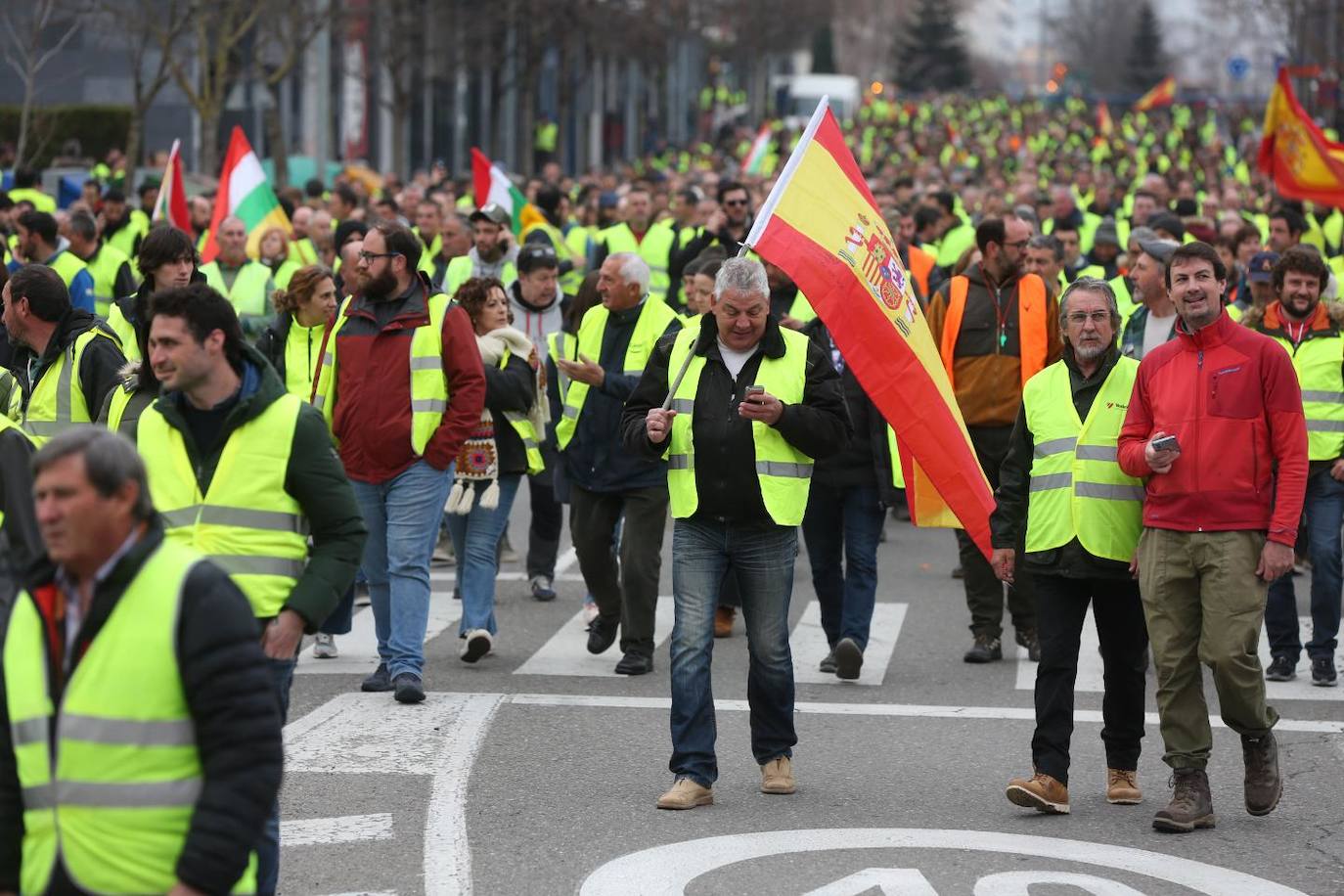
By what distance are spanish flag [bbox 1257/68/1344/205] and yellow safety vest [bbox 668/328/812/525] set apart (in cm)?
1317

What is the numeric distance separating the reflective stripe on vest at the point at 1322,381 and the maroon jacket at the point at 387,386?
13.0ft

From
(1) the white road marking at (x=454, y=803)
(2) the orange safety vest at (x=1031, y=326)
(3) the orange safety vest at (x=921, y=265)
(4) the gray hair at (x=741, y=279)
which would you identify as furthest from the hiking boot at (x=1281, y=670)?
(3) the orange safety vest at (x=921, y=265)

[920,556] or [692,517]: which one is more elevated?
[692,517]

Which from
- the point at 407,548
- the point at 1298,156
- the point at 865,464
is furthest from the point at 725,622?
the point at 1298,156

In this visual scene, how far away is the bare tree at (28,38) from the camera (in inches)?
1249

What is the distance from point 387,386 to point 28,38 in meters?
30.5

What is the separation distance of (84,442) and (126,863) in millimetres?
799

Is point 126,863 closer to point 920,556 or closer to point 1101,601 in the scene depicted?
point 1101,601

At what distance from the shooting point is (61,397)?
815cm

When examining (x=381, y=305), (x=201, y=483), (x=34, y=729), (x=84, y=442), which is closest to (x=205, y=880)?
(x=34, y=729)

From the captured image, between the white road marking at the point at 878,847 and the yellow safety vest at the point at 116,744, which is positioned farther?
the white road marking at the point at 878,847

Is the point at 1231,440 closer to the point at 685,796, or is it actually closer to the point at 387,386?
the point at 685,796

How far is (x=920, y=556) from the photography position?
14719 millimetres

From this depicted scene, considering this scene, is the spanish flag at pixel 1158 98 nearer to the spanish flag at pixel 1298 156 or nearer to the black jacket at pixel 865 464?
Answer: the spanish flag at pixel 1298 156
